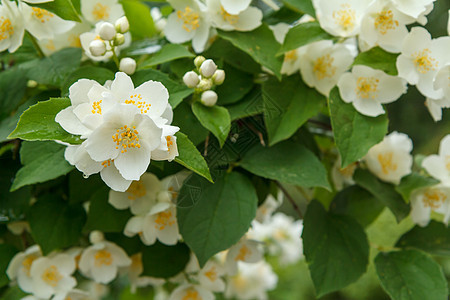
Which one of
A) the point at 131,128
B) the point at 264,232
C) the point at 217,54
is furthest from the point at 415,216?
the point at 264,232

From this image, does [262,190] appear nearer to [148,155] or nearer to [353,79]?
[353,79]

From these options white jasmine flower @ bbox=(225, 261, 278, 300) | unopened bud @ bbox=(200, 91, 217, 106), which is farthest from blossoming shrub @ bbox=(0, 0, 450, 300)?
white jasmine flower @ bbox=(225, 261, 278, 300)

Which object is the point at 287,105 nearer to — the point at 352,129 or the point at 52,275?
the point at 352,129

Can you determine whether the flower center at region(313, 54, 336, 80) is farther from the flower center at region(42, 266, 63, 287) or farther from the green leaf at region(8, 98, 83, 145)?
the flower center at region(42, 266, 63, 287)

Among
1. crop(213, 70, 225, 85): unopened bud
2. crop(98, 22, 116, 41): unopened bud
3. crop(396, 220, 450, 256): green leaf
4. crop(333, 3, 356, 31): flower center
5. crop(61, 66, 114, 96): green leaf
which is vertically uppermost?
crop(98, 22, 116, 41): unopened bud

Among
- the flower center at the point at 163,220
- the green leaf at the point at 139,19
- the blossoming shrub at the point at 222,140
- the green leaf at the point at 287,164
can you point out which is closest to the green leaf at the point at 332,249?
the blossoming shrub at the point at 222,140

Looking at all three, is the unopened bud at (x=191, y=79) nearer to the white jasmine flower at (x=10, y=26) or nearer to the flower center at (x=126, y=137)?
the flower center at (x=126, y=137)
